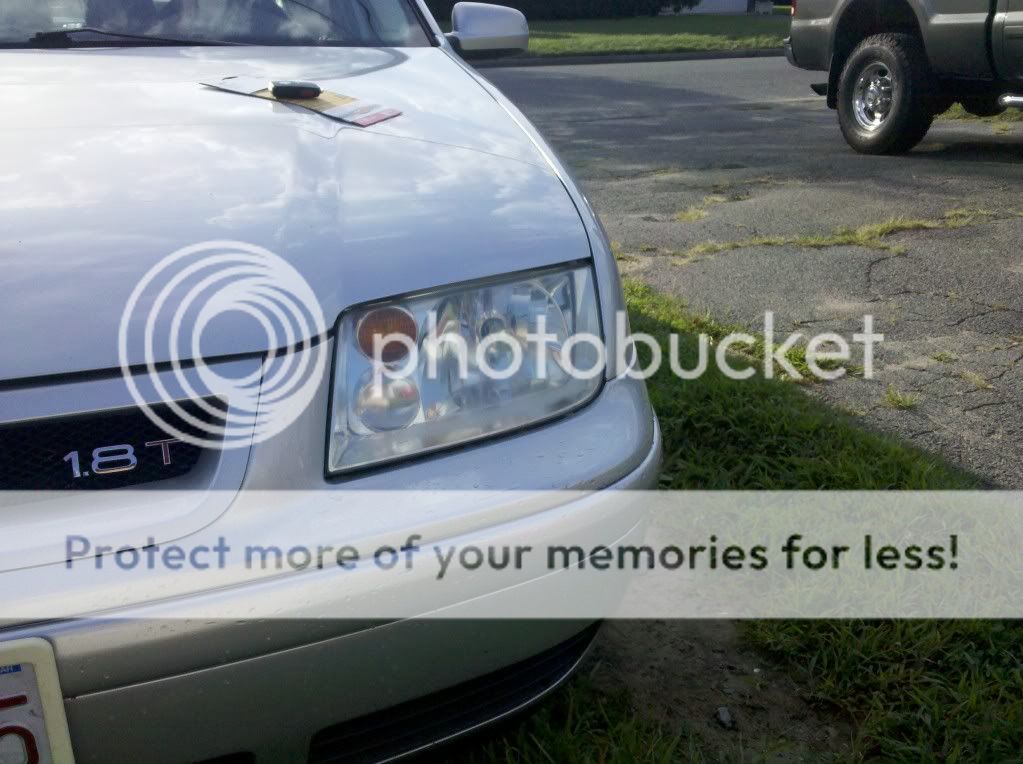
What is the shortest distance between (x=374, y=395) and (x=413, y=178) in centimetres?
45

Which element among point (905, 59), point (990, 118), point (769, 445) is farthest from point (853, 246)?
point (990, 118)

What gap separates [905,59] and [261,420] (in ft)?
19.0

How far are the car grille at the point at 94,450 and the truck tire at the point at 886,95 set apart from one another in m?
5.79

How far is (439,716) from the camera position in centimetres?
149

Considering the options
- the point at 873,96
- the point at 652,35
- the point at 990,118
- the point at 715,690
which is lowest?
the point at 715,690

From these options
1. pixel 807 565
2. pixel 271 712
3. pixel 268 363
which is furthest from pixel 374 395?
pixel 807 565

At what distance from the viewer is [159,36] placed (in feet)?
8.45

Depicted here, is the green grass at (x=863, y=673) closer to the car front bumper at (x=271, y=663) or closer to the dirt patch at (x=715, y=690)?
the dirt patch at (x=715, y=690)

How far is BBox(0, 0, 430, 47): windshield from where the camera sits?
2574mm

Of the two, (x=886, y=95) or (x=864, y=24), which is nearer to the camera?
(x=886, y=95)

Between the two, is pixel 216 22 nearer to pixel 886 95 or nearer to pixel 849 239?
pixel 849 239

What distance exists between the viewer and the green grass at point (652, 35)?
15438 millimetres

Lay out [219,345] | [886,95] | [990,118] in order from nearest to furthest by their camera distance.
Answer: [219,345] < [886,95] < [990,118]

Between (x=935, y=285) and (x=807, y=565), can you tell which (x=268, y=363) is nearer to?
(x=807, y=565)
